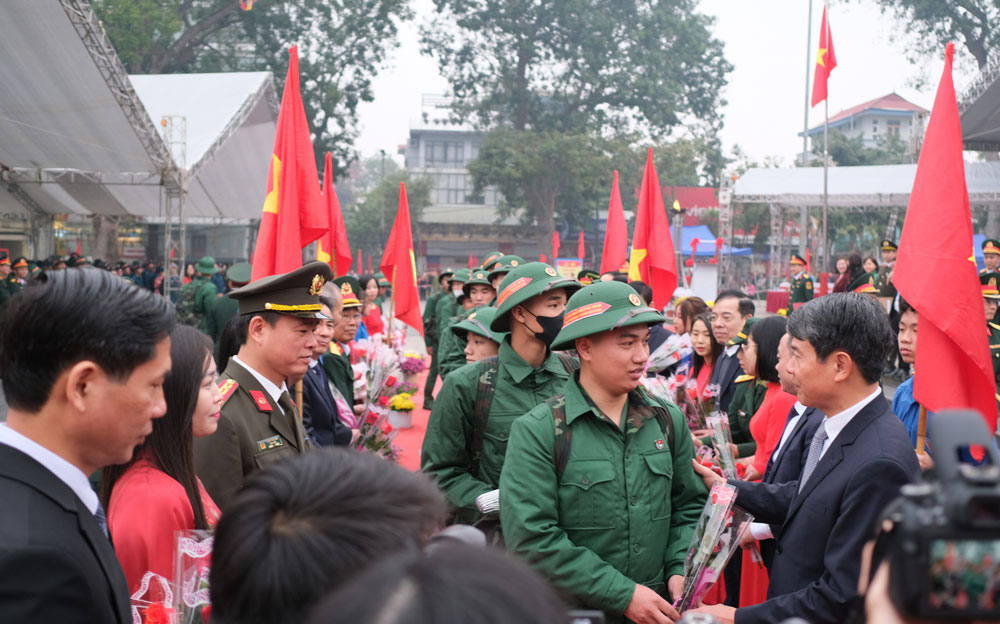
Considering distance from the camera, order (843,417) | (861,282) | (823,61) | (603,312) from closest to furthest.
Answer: (843,417), (603,312), (861,282), (823,61)

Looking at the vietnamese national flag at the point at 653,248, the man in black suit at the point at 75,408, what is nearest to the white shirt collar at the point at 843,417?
the man in black suit at the point at 75,408

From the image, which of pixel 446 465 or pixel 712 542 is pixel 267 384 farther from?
pixel 712 542

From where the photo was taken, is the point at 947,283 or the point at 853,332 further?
the point at 947,283

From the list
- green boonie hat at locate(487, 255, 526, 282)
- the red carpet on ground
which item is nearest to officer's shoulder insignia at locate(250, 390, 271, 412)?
green boonie hat at locate(487, 255, 526, 282)

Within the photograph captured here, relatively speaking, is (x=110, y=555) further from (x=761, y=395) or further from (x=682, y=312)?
(x=682, y=312)

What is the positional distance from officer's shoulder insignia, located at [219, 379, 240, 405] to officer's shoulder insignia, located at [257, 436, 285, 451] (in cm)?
19

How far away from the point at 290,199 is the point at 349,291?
161 cm

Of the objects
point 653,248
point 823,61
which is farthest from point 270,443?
point 823,61

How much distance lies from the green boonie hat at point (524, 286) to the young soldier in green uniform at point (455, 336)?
2708 millimetres

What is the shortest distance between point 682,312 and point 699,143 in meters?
33.0

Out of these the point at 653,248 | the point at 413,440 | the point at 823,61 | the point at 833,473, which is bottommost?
the point at 413,440

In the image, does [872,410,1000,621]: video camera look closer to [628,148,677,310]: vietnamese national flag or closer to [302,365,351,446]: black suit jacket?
[302,365,351,446]: black suit jacket

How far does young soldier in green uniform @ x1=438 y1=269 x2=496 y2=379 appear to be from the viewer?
6.42m

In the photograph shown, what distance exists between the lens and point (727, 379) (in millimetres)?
4934
